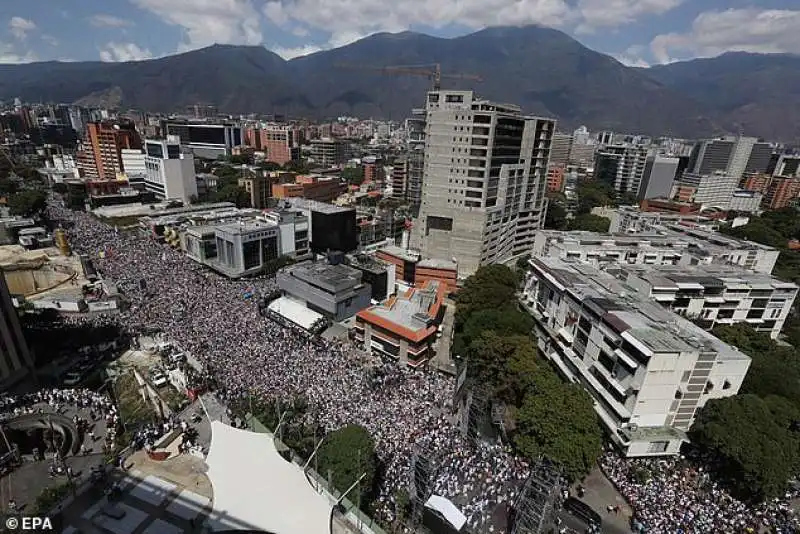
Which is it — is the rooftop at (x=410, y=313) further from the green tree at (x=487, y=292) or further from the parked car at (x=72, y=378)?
the parked car at (x=72, y=378)

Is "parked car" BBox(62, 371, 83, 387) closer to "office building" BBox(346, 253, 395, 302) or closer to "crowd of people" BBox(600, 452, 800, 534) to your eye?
"office building" BBox(346, 253, 395, 302)

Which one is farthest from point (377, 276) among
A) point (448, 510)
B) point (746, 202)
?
point (746, 202)

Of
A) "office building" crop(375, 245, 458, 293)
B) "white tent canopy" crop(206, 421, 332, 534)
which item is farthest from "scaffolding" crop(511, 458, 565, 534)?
"office building" crop(375, 245, 458, 293)

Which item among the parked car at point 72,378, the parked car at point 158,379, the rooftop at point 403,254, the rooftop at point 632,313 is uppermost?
the rooftop at point 632,313

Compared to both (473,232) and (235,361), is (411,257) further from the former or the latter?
(235,361)

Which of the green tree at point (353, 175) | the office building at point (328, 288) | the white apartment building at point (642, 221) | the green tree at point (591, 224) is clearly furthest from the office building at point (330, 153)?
the office building at point (328, 288)

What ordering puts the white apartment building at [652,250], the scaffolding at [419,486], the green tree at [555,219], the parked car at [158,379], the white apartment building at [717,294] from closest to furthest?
the scaffolding at [419,486] → the parked car at [158,379] → the white apartment building at [717,294] → the white apartment building at [652,250] → the green tree at [555,219]
